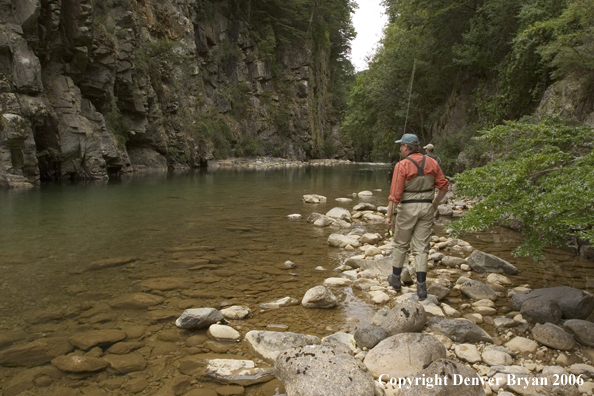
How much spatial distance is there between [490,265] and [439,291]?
162 cm

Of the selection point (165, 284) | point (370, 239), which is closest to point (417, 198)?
point (370, 239)

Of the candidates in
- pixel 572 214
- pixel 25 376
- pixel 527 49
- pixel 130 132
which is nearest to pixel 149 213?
pixel 25 376

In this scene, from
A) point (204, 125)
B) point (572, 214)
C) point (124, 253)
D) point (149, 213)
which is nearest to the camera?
point (572, 214)

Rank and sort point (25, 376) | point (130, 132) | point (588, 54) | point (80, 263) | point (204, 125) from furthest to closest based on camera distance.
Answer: point (204, 125) → point (130, 132) → point (588, 54) → point (80, 263) → point (25, 376)

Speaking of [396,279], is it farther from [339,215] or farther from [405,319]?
[339,215]

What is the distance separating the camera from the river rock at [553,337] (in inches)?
134

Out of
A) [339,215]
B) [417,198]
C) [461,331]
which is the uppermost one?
[417,198]

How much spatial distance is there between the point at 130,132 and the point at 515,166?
25.6 metres

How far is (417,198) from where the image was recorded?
470 centimetres

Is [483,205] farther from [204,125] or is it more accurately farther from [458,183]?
[204,125]

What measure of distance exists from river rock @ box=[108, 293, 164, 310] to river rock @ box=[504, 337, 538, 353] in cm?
354

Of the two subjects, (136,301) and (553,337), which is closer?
(553,337)

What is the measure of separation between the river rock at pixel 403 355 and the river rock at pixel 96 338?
222 cm

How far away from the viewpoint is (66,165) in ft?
66.6
